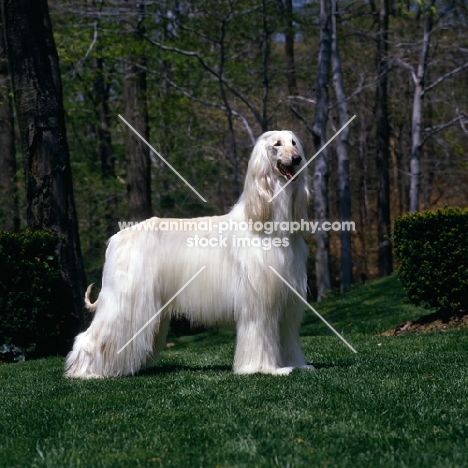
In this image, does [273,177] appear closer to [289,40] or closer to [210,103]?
[210,103]

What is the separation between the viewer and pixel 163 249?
21.8 ft

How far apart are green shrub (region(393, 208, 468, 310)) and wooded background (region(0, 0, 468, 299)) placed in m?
5.86

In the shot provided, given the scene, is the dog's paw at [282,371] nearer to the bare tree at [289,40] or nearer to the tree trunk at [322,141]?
the tree trunk at [322,141]

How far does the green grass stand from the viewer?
387 centimetres

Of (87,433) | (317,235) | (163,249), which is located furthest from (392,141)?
(87,433)

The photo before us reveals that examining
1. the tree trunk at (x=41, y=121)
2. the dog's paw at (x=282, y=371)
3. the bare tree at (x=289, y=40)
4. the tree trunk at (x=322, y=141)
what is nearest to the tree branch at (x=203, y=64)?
the tree trunk at (x=322, y=141)

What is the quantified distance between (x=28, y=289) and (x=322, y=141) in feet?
27.8

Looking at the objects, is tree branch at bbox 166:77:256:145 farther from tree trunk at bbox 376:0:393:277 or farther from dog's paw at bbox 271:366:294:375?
dog's paw at bbox 271:366:294:375

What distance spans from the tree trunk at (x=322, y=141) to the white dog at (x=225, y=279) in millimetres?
9615

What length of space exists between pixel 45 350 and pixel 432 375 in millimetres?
5464

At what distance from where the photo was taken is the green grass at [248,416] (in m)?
3.87

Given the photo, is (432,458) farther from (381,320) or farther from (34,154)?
(381,320)

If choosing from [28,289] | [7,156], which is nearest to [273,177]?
[28,289]

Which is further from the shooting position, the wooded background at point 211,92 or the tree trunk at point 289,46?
the tree trunk at point 289,46
